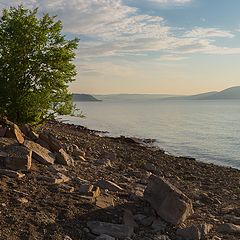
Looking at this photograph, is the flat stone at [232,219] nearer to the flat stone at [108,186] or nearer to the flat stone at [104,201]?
the flat stone at [108,186]

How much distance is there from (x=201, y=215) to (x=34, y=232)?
5.45m

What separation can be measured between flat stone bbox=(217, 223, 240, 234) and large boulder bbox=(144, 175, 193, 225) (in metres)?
0.94

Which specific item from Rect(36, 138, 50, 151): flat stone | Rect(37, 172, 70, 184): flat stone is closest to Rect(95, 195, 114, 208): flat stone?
Rect(37, 172, 70, 184): flat stone

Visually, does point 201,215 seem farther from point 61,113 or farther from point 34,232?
point 61,113

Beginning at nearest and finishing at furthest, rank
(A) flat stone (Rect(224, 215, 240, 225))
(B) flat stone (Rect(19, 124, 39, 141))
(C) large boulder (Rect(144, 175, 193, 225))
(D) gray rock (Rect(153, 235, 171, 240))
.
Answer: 1. (D) gray rock (Rect(153, 235, 171, 240))
2. (C) large boulder (Rect(144, 175, 193, 225))
3. (A) flat stone (Rect(224, 215, 240, 225))
4. (B) flat stone (Rect(19, 124, 39, 141))

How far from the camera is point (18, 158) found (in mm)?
12797

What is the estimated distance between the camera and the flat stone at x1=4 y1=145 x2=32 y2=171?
12656 mm

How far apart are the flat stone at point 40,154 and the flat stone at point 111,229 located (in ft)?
16.1

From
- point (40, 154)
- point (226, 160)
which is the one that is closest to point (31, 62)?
point (40, 154)

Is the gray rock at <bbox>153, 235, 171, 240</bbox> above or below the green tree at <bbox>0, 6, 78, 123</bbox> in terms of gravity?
below

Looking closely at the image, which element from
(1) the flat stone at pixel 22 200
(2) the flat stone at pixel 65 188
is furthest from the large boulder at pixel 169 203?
(1) the flat stone at pixel 22 200

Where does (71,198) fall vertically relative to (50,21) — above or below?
below

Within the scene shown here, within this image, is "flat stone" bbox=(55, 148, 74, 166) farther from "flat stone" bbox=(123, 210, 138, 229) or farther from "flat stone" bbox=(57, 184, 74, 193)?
"flat stone" bbox=(123, 210, 138, 229)

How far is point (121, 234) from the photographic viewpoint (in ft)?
31.4
